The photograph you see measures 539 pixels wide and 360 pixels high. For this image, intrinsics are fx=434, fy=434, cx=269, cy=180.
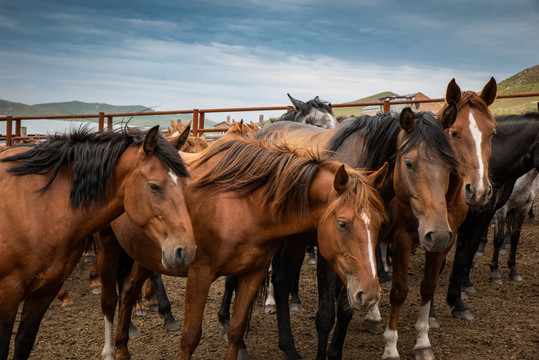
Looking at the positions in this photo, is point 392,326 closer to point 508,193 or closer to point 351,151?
point 351,151

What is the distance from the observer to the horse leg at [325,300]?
11.9 ft

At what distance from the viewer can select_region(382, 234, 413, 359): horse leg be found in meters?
3.98

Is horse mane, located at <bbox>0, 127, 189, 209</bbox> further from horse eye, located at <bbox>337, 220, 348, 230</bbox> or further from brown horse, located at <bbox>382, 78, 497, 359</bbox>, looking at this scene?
brown horse, located at <bbox>382, 78, 497, 359</bbox>

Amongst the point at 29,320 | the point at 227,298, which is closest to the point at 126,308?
the point at 227,298

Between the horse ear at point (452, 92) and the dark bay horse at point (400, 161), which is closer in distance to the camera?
the dark bay horse at point (400, 161)

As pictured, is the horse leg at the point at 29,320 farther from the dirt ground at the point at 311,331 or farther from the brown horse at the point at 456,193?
the brown horse at the point at 456,193

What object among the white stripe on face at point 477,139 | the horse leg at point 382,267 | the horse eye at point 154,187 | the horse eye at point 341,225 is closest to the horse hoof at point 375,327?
the horse leg at point 382,267

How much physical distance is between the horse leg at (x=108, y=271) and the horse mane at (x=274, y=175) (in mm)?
1234

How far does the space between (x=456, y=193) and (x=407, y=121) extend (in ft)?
3.39

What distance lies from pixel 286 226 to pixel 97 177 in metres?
1.36

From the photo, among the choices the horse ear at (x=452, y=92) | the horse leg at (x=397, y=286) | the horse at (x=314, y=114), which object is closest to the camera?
the horse leg at (x=397, y=286)

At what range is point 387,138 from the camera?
3.72 meters

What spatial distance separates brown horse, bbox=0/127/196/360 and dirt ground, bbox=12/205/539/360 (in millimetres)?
1738

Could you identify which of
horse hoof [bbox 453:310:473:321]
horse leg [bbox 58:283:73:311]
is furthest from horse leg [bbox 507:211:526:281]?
horse leg [bbox 58:283:73:311]
